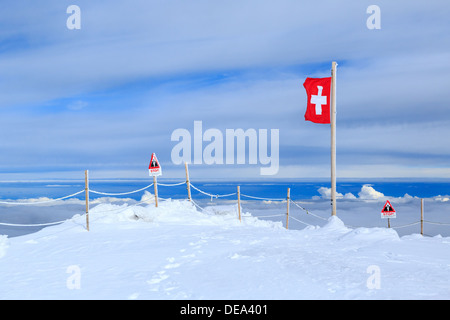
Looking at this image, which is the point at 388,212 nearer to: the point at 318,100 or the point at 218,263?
the point at 318,100

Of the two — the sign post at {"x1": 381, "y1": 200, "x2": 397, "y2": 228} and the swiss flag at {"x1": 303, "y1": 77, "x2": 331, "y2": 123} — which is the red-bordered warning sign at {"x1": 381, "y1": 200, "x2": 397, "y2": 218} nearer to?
the sign post at {"x1": 381, "y1": 200, "x2": 397, "y2": 228}

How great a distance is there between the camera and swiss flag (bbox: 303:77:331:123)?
15.6 metres

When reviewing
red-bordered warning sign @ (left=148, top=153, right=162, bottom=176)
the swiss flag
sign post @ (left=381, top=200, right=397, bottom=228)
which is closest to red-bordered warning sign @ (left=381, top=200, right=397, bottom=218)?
sign post @ (left=381, top=200, right=397, bottom=228)

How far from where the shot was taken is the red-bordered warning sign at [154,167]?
16328mm

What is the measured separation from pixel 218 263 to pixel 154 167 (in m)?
8.55

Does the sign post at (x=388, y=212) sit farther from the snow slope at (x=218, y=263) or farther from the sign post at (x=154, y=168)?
the sign post at (x=154, y=168)

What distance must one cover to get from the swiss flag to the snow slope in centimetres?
401

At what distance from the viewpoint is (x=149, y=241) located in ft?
36.7

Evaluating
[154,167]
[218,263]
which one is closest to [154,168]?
[154,167]

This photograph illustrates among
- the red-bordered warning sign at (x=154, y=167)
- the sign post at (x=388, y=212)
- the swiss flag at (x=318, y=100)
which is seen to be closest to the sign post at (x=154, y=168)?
the red-bordered warning sign at (x=154, y=167)

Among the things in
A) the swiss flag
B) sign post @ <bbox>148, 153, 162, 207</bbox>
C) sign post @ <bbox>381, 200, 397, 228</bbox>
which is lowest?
sign post @ <bbox>381, 200, 397, 228</bbox>
